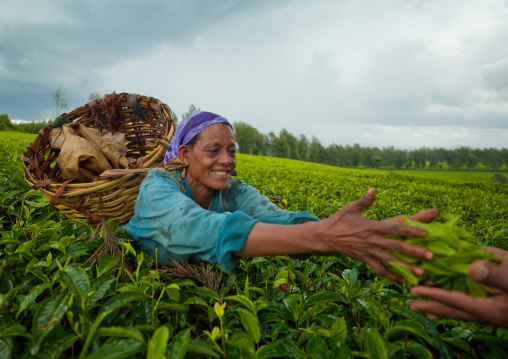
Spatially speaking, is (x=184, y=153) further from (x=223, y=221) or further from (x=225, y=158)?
(x=223, y=221)

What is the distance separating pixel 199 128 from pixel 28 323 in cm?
138

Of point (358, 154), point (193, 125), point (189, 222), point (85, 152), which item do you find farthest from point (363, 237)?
point (358, 154)

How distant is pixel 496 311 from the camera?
84 centimetres

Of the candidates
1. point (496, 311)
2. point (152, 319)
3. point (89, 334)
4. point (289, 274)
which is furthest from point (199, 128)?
point (496, 311)

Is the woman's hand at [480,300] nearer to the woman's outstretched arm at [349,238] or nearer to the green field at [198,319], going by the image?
the woman's outstretched arm at [349,238]

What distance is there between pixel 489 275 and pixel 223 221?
0.94 meters

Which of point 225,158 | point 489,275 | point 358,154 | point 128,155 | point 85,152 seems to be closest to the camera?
point 489,275

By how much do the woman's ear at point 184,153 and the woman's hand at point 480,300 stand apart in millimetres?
1643

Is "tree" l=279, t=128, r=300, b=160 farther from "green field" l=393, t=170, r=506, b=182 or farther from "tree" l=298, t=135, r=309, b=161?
"green field" l=393, t=170, r=506, b=182

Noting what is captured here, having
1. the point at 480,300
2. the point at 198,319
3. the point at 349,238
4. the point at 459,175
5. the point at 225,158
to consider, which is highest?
the point at 225,158

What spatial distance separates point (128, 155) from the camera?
366 centimetres

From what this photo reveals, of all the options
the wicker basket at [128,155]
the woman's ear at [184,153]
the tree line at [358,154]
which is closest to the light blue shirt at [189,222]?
the woman's ear at [184,153]

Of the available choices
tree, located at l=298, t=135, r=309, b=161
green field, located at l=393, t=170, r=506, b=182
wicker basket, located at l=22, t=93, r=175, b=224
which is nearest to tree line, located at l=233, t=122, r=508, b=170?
tree, located at l=298, t=135, r=309, b=161

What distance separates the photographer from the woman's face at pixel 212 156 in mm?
1987
